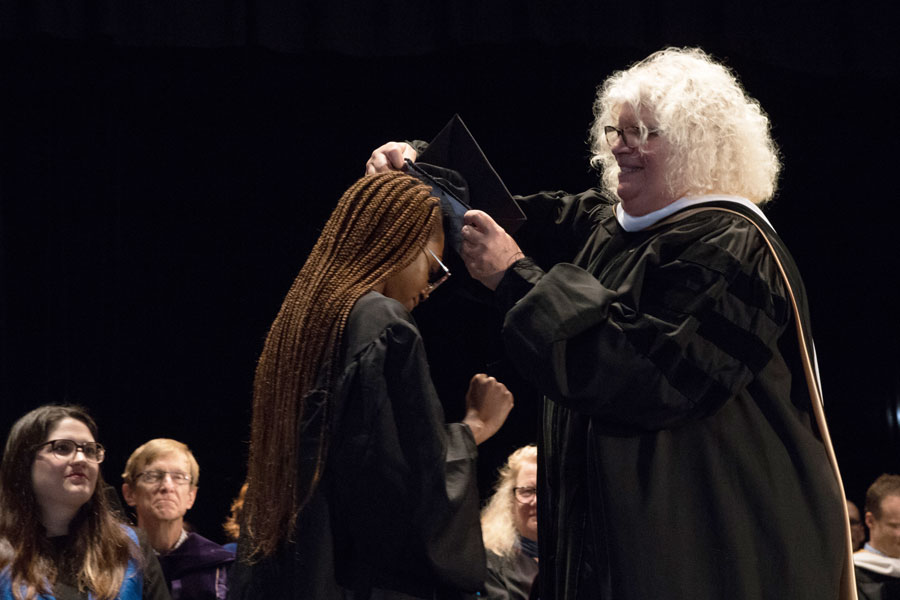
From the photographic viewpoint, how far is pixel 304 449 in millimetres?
2232

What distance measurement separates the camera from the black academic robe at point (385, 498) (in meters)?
2.15

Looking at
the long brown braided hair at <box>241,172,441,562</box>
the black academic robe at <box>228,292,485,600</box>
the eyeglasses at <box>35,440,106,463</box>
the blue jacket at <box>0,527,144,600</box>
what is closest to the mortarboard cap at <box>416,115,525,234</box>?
the long brown braided hair at <box>241,172,441,562</box>

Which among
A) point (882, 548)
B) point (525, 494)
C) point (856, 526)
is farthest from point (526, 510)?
point (856, 526)

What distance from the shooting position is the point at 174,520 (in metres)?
4.80

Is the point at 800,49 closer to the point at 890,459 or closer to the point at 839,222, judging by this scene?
the point at 839,222

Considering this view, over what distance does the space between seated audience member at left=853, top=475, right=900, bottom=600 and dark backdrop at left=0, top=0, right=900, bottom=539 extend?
1287mm

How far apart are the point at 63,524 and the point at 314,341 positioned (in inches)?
75.5

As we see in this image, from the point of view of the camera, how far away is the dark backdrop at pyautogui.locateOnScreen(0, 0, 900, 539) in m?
5.32

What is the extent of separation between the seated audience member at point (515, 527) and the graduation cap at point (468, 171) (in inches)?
83.1

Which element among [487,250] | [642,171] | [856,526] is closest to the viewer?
[487,250]

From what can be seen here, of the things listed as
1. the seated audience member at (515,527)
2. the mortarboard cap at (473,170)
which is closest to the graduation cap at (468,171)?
the mortarboard cap at (473,170)

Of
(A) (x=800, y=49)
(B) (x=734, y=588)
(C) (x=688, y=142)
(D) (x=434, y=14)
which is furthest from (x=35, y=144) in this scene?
(B) (x=734, y=588)

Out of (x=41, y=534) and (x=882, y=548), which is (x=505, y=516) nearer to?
(x=41, y=534)

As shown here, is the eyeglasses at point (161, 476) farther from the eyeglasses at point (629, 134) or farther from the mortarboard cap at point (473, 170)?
the eyeglasses at point (629, 134)
